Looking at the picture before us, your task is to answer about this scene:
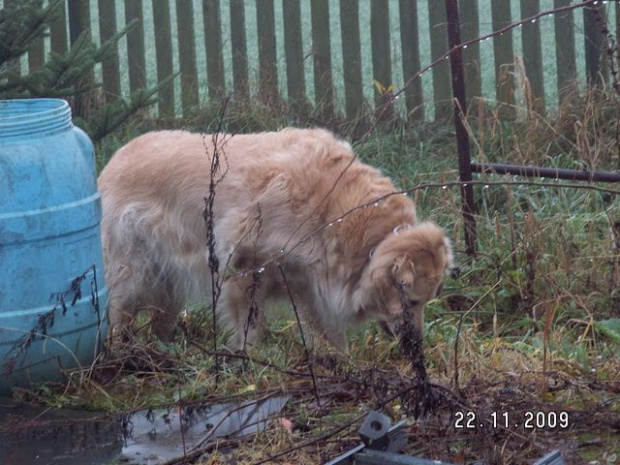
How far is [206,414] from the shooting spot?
4.19 m

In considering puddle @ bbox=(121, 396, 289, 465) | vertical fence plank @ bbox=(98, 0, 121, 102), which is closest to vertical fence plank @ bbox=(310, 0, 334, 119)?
vertical fence plank @ bbox=(98, 0, 121, 102)

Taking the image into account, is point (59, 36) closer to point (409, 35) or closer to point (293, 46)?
point (293, 46)

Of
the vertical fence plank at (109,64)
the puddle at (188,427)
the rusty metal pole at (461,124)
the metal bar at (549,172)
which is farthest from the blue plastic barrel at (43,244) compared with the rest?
the vertical fence plank at (109,64)

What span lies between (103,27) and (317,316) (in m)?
5.63

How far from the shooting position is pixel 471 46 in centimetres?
943

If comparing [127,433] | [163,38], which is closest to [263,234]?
[127,433]

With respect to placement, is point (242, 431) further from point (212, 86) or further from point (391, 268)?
point (212, 86)

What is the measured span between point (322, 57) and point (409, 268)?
507cm

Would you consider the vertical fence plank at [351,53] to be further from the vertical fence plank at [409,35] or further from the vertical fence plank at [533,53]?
the vertical fence plank at [533,53]

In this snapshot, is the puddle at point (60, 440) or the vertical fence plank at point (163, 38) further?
the vertical fence plank at point (163, 38)

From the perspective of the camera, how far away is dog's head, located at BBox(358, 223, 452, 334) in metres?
4.78

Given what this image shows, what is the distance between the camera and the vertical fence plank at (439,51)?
9352mm

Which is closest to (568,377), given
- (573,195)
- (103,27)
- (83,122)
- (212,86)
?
(573,195)

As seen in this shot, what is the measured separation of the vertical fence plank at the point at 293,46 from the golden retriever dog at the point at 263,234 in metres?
4.10
